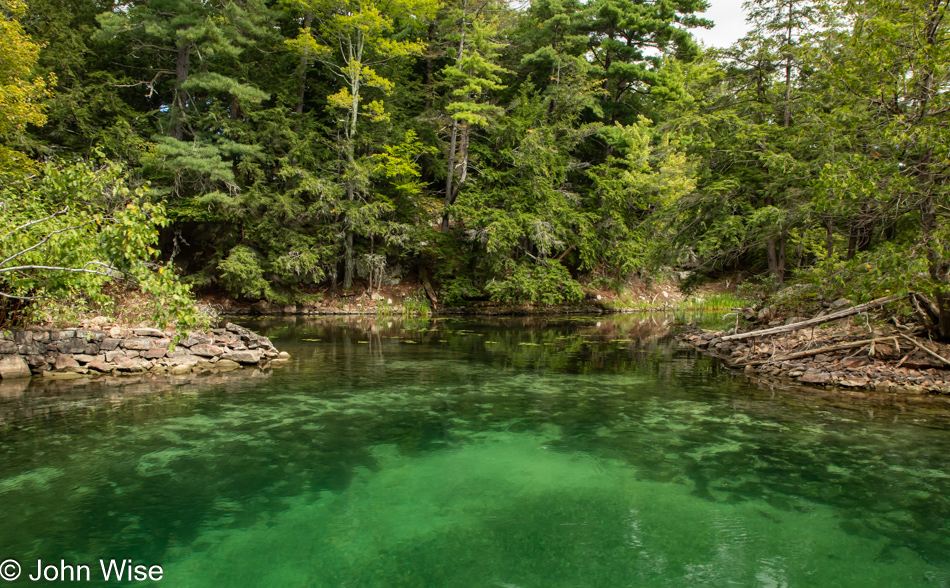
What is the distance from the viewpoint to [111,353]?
1020 cm

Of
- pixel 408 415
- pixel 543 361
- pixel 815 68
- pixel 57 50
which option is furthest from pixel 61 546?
pixel 57 50

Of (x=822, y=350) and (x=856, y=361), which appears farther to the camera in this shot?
(x=822, y=350)

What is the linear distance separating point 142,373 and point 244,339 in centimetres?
229

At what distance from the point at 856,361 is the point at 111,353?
1439 centimetres

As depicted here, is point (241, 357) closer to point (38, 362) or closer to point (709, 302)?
point (38, 362)

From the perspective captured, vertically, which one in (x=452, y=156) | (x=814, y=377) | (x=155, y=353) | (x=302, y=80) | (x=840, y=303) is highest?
(x=302, y=80)

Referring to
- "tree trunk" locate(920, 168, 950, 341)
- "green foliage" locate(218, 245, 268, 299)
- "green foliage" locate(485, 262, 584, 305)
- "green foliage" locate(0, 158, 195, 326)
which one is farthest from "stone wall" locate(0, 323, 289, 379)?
"green foliage" locate(485, 262, 584, 305)

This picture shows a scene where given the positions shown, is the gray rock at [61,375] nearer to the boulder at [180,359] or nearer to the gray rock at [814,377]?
the boulder at [180,359]

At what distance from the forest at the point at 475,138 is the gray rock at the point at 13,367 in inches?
50.0

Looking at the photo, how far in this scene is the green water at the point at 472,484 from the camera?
387 cm

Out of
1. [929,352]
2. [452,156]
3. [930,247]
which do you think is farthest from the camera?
[452,156]

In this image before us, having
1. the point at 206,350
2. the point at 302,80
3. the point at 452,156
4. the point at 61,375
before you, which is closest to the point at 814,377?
the point at 206,350

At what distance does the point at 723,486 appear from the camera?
527cm

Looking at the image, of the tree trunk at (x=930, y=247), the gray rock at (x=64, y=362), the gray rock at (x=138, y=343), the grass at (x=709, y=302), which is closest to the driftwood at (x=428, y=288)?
the grass at (x=709, y=302)
